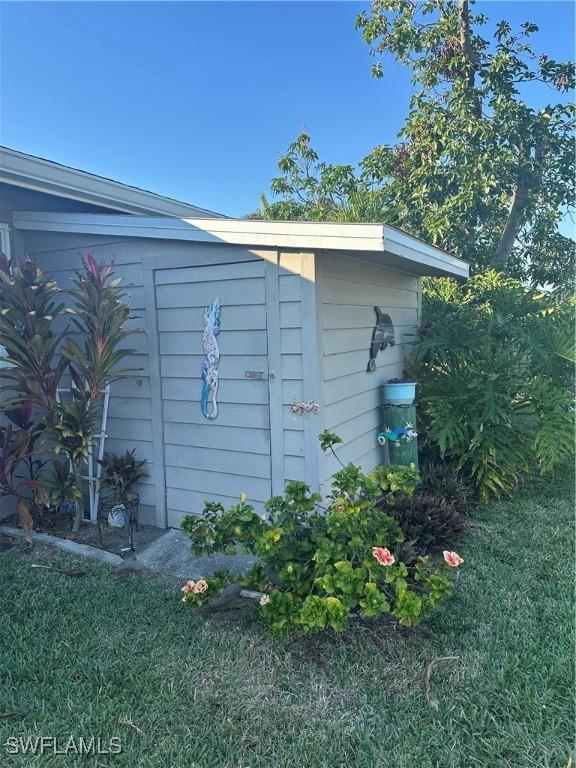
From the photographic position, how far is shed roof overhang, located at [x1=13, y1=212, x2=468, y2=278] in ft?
10.3

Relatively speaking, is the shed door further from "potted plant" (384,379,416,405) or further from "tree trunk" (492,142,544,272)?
"tree trunk" (492,142,544,272)

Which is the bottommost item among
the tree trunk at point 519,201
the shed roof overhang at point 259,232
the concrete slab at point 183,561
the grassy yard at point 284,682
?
the concrete slab at point 183,561

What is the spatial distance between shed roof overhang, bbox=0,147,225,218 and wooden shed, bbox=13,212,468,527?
260 mm

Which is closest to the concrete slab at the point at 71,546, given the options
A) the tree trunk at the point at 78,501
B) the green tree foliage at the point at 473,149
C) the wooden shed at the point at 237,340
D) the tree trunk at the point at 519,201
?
the tree trunk at the point at 78,501

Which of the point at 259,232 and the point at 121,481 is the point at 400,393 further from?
the point at 121,481

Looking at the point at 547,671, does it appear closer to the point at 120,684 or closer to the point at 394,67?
the point at 120,684

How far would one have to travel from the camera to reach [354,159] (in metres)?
10.3

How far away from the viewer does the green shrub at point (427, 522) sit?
359 centimetres

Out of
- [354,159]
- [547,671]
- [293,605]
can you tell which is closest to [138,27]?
[354,159]

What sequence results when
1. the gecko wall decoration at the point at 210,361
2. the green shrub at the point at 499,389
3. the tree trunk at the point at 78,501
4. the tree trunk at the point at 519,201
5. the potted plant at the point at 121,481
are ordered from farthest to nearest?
the tree trunk at the point at 519,201 → the green shrub at the point at 499,389 → the potted plant at the point at 121,481 → the tree trunk at the point at 78,501 → the gecko wall decoration at the point at 210,361

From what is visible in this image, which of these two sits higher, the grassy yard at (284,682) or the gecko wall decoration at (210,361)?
A: the gecko wall decoration at (210,361)

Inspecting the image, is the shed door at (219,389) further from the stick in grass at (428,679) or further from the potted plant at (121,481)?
the stick in grass at (428,679)

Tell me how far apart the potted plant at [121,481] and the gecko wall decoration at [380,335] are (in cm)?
220

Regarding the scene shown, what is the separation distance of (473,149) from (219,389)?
6933 millimetres
